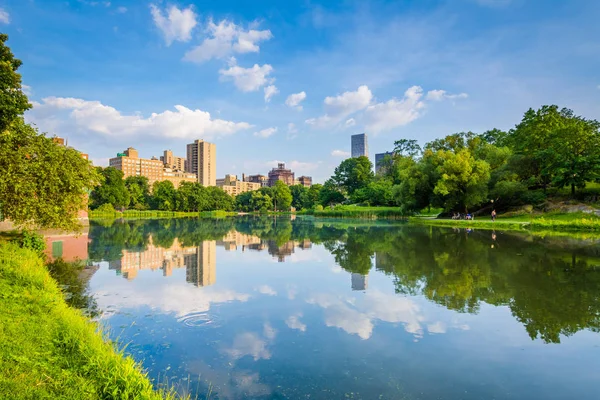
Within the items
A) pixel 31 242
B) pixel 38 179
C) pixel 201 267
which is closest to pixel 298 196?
pixel 31 242

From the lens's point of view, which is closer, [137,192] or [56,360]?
[56,360]

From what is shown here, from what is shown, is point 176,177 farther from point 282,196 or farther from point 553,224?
point 553,224

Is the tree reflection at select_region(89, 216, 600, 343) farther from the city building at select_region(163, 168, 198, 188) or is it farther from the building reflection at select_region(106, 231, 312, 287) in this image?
the city building at select_region(163, 168, 198, 188)

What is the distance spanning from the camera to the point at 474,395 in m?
5.10

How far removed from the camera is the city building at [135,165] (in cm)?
14962

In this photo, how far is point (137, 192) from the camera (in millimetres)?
96938

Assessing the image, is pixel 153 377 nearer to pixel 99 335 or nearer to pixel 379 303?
pixel 99 335

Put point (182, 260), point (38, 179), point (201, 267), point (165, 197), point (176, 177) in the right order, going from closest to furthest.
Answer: point (38, 179) → point (201, 267) → point (182, 260) → point (165, 197) → point (176, 177)

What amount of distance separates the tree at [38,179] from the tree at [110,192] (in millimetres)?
71806

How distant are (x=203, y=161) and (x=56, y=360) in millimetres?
193692

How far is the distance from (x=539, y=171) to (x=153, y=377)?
5072cm

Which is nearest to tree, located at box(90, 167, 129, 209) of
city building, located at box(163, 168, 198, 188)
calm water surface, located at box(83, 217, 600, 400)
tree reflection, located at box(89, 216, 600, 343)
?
tree reflection, located at box(89, 216, 600, 343)

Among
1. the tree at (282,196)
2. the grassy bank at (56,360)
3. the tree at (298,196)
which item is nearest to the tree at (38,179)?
the grassy bank at (56,360)

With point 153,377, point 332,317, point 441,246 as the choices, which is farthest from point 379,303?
point 441,246
